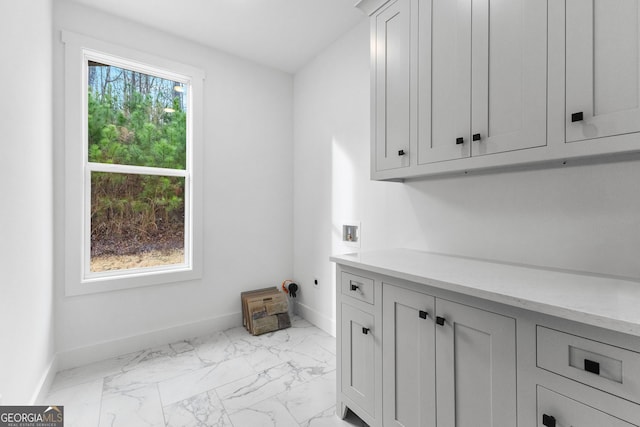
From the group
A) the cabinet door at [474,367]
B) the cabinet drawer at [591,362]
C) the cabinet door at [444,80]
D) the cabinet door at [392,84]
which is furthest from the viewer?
the cabinet door at [392,84]

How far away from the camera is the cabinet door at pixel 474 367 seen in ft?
3.14

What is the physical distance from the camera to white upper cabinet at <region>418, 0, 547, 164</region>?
43.8 inches

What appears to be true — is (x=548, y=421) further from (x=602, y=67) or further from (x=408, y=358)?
(x=602, y=67)

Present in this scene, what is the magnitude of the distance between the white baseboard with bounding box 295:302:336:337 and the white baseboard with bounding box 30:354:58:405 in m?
1.98

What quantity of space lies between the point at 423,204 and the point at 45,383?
2.65 meters

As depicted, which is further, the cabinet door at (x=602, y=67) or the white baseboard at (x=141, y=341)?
the white baseboard at (x=141, y=341)

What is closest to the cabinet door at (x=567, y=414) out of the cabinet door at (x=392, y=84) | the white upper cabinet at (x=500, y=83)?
the white upper cabinet at (x=500, y=83)

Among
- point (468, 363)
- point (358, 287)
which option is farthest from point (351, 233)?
point (468, 363)

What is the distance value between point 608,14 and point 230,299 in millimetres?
3069

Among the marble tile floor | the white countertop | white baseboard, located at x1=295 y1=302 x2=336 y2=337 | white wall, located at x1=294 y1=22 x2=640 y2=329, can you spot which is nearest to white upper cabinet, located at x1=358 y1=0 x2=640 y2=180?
white wall, located at x1=294 y1=22 x2=640 y2=329

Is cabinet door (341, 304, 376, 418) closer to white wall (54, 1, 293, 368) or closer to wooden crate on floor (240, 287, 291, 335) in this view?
wooden crate on floor (240, 287, 291, 335)

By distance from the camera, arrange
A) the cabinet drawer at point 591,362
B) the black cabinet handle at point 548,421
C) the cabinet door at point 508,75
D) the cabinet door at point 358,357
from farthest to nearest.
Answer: the cabinet door at point 358,357
the cabinet door at point 508,75
the black cabinet handle at point 548,421
the cabinet drawer at point 591,362

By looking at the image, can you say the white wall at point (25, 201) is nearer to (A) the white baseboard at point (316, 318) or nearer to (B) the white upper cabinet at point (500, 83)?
(B) the white upper cabinet at point (500, 83)

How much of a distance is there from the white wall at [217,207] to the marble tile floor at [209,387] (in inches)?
9.1
